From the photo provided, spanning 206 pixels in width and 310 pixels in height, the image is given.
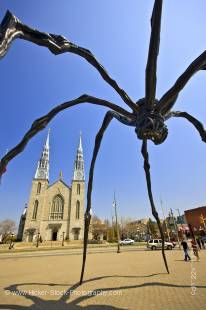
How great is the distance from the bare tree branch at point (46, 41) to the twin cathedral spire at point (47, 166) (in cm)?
7057

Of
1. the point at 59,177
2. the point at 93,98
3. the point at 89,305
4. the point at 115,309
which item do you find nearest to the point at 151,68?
the point at 93,98

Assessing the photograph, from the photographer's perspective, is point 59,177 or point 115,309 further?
point 59,177

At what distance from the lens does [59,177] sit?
247 feet

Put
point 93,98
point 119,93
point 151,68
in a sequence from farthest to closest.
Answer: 1. point 93,98
2. point 119,93
3. point 151,68

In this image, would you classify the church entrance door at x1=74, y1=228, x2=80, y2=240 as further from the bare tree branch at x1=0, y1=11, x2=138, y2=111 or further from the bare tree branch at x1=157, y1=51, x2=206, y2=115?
the bare tree branch at x1=157, y1=51, x2=206, y2=115

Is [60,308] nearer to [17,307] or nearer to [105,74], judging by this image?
[17,307]

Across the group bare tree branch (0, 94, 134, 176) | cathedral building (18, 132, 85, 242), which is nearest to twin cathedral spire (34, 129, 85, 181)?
cathedral building (18, 132, 85, 242)

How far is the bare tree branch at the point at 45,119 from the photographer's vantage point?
9.96ft

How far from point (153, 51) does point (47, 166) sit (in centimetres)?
7758

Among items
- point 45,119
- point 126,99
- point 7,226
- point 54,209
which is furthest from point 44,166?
point 126,99

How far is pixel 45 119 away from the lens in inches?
158

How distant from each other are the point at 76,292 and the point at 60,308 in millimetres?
1183

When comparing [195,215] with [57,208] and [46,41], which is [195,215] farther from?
[46,41]

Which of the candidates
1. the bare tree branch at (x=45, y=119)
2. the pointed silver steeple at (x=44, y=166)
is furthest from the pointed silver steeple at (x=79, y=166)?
the bare tree branch at (x=45, y=119)
